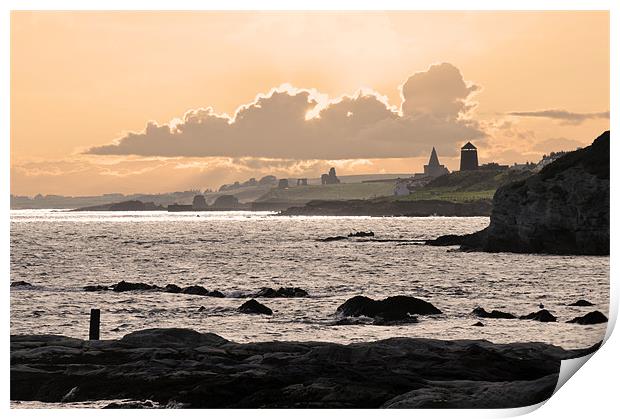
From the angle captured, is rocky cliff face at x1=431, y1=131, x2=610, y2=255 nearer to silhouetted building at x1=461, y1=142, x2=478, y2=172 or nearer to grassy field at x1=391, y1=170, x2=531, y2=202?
grassy field at x1=391, y1=170, x2=531, y2=202

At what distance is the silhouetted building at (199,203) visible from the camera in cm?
4586

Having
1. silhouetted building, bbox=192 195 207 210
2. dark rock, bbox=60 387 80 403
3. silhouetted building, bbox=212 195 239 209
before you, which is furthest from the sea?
dark rock, bbox=60 387 80 403

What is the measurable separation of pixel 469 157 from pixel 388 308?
31.8 ft

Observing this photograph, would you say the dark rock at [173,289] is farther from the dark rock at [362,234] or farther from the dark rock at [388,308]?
the dark rock at [362,234]

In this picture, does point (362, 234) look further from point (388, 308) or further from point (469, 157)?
point (388, 308)

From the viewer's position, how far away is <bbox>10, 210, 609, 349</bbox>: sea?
32250mm

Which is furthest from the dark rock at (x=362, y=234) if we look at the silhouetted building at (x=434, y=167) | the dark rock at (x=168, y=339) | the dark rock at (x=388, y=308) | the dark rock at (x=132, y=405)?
the dark rock at (x=132, y=405)

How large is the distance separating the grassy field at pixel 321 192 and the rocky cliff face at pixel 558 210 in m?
15.0

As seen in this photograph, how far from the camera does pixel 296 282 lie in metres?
47.3

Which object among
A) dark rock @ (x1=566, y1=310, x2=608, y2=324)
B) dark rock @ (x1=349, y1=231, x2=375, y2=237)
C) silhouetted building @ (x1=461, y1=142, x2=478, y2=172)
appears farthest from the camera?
dark rock @ (x1=349, y1=231, x2=375, y2=237)

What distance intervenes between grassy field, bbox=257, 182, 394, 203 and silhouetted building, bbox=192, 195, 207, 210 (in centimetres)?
348

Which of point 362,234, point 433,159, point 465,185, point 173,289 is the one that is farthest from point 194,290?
point 362,234
